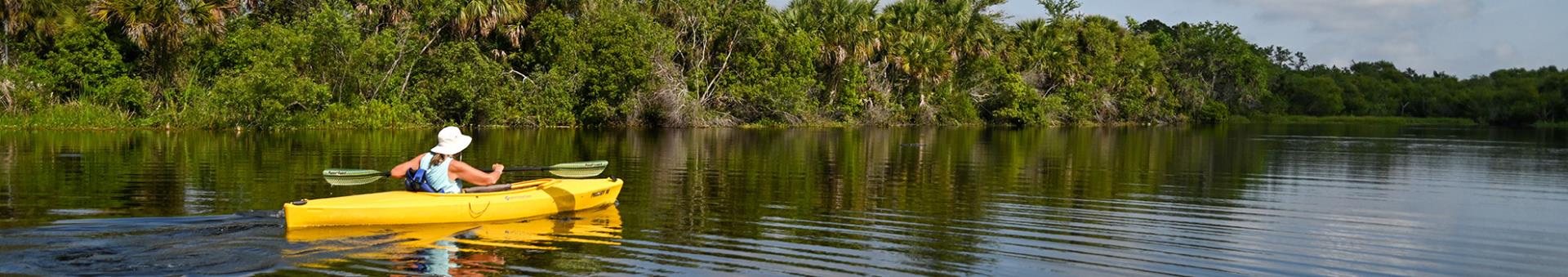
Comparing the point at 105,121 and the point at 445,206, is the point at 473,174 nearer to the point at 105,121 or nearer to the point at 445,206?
the point at 445,206

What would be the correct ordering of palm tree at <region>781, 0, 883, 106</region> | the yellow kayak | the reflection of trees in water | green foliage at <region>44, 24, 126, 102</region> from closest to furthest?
the yellow kayak → the reflection of trees in water → green foliage at <region>44, 24, 126, 102</region> → palm tree at <region>781, 0, 883, 106</region>

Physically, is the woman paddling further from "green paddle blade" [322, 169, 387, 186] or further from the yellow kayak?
"green paddle blade" [322, 169, 387, 186]

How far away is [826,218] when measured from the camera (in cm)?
1450

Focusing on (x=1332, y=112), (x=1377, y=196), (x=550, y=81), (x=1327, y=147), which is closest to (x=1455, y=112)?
(x=1332, y=112)

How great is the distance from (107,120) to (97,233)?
31502 mm

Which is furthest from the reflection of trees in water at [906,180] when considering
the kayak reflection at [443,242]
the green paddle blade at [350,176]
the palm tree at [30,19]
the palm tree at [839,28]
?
the palm tree at [30,19]

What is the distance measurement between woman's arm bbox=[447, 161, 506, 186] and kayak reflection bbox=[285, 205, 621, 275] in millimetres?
870

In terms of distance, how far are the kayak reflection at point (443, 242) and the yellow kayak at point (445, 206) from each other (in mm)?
80

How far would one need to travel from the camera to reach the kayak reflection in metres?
10.5

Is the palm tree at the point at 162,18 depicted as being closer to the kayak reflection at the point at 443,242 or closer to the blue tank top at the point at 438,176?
the blue tank top at the point at 438,176

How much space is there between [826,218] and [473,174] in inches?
157

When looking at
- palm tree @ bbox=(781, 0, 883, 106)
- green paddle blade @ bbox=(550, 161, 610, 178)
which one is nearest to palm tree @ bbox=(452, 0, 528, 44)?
palm tree @ bbox=(781, 0, 883, 106)

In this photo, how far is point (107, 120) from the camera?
→ 129 ft

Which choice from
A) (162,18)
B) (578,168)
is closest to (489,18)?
(162,18)
